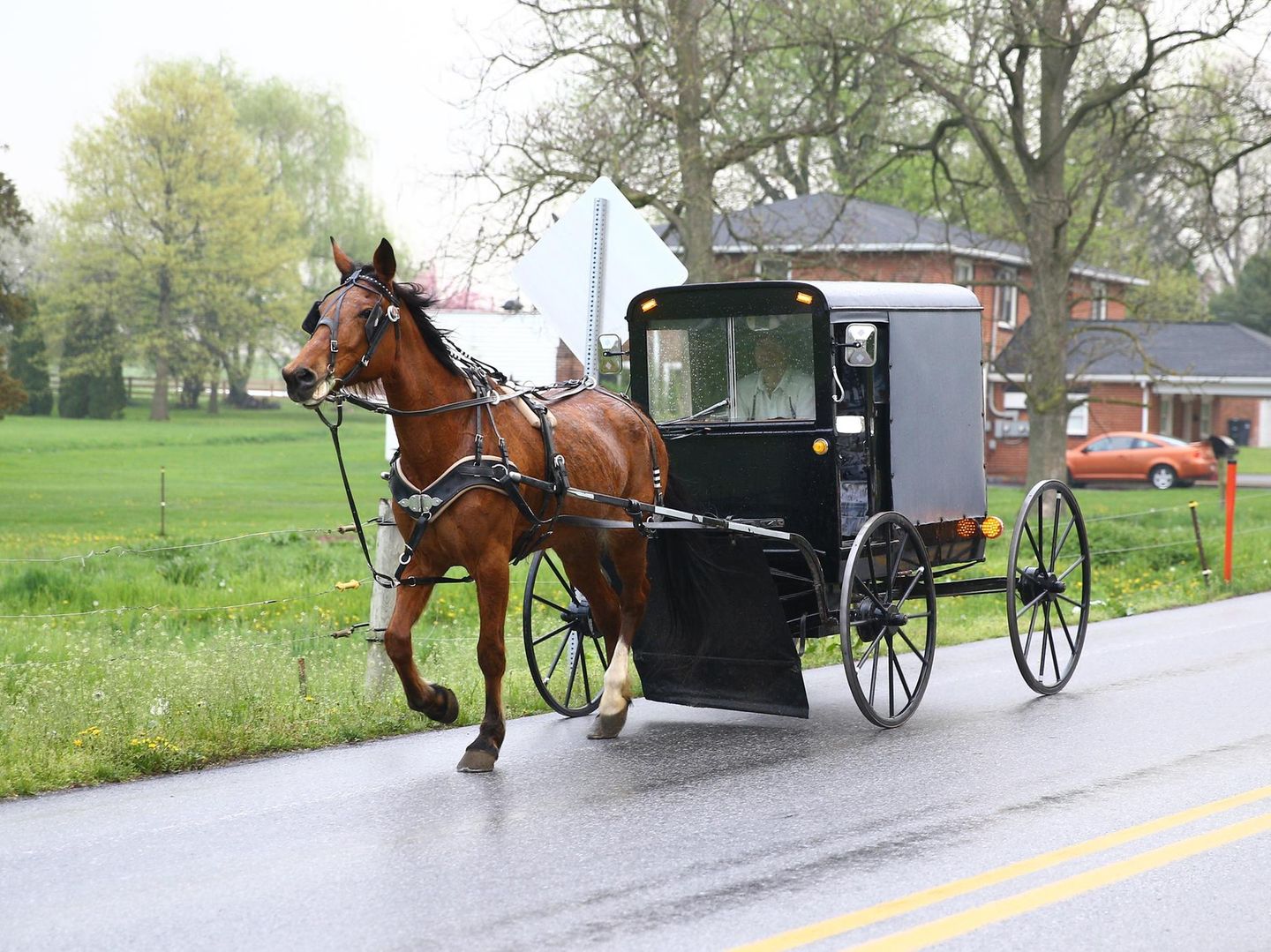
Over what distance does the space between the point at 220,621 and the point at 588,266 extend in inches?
233

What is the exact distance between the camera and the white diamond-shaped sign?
9.95 metres

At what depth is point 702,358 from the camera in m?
9.51

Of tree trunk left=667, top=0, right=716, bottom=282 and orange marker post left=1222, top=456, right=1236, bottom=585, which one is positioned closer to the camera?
orange marker post left=1222, top=456, right=1236, bottom=585

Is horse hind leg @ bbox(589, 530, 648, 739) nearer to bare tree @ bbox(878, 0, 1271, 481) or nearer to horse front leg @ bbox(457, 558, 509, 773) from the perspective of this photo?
horse front leg @ bbox(457, 558, 509, 773)

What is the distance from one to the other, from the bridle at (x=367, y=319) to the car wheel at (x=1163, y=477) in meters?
35.1

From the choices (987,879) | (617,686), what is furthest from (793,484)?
(987,879)

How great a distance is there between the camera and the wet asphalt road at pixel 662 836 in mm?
5227

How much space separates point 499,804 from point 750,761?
1.55 meters

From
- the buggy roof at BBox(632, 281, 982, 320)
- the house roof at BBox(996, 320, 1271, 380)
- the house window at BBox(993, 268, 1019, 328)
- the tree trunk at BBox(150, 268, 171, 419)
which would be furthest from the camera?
the tree trunk at BBox(150, 268, 171, 419)

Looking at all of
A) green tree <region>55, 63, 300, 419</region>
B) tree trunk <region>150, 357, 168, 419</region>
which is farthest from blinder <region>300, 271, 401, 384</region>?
tree trunk <region>150, 357, 168, 419</region>

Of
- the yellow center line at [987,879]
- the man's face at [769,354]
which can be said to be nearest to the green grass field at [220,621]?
the man's face at [769,354]

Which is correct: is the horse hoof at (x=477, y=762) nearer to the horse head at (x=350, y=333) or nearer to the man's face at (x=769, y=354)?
the horse head at (x=350, y=333)

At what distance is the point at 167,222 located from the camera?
68812 millimetres

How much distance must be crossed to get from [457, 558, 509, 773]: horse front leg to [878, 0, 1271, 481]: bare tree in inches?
652
